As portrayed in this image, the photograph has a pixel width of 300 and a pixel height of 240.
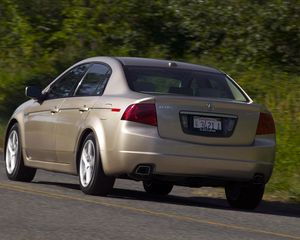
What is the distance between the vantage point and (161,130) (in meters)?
12.0

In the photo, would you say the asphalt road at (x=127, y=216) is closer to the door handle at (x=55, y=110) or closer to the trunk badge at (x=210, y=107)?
the door handle at (x=55, y=110)

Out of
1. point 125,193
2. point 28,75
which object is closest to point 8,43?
point 28,75

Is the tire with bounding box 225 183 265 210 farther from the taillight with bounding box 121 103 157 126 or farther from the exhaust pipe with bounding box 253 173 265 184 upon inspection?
the taillight with bounding box 121 103 157 126

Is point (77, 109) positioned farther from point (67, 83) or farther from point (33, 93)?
point (33, 93)

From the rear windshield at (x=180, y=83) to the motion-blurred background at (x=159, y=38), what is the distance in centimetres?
675

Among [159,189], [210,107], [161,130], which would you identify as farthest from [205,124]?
[159,189]

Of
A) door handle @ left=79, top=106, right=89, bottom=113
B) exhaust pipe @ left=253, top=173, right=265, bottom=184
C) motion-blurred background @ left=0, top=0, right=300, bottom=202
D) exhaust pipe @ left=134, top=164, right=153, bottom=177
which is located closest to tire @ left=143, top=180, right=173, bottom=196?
door handle @ left=79, top=106, right=89, bottom=113

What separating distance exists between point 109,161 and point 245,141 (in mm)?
1409

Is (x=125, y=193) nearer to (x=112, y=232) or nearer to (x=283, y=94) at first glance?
(x=112, y=232)

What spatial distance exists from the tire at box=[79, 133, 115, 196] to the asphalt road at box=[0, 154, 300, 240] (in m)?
0.10

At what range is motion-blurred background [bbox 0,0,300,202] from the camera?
2295cm

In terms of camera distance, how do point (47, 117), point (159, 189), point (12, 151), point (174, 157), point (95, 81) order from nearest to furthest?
point (174, 157), point (95, 81), point (47, 117), point (159, 189), point (12, 151)

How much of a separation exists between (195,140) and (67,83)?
2.35 meters

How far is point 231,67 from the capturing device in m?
23.3
